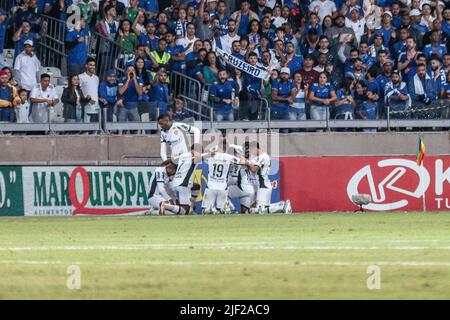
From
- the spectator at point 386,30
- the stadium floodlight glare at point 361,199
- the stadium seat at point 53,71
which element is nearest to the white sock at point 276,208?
the stadium floodlight glare at point 361,199

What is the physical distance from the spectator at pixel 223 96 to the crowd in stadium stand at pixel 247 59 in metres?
0.02

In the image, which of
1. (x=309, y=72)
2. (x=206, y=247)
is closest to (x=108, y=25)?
(x=309, y=72)

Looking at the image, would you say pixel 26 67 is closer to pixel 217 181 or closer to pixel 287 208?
pixel 217 181

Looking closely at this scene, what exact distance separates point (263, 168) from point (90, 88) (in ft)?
15.0

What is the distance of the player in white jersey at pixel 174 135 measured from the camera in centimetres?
2298

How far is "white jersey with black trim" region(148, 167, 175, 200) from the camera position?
23266 mm

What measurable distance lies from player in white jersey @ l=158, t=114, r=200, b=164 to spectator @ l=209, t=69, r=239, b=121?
7.98 ft

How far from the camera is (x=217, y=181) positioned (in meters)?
23.1

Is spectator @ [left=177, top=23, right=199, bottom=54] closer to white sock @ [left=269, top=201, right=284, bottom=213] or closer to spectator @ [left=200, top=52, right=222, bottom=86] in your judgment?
spectator @ [left=200, top=52, right=222, bottom=86]

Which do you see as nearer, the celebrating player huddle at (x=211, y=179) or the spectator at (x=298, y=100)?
the celebrating player huddle at (x=211, y=179)

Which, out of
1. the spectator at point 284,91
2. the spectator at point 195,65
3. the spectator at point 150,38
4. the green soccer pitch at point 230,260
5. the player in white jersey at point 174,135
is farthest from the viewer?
the spectator at point 150,38

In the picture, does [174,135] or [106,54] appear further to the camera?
[106,54]

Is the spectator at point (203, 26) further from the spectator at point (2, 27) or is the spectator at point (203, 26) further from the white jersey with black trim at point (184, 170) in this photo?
the white jersey with black trim at point (184, 170)
